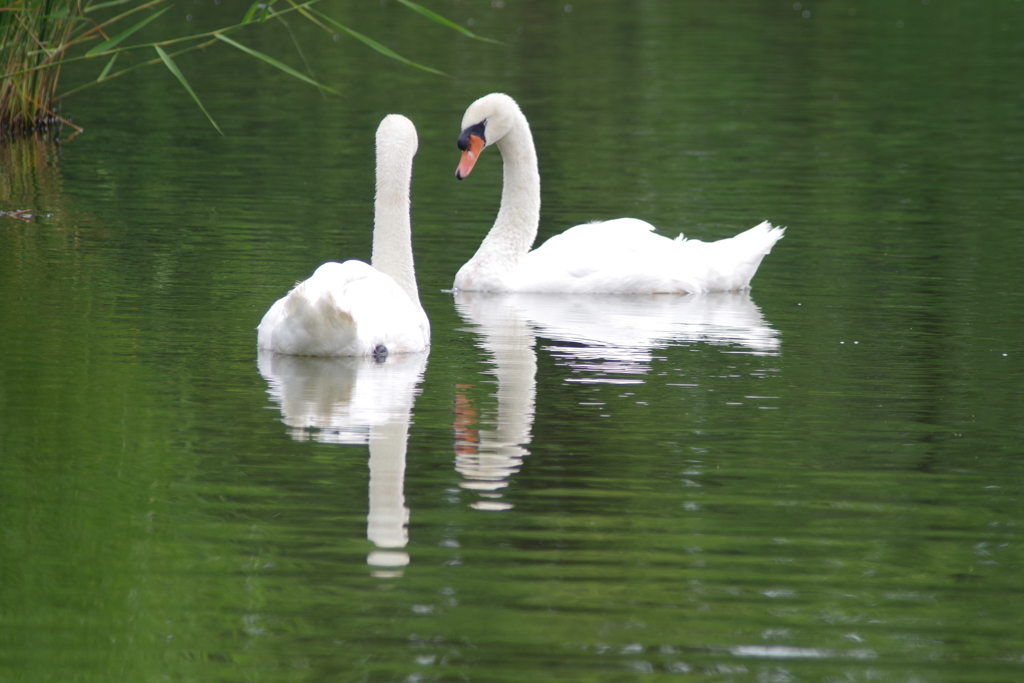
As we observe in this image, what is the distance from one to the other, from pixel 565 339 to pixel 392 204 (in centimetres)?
136

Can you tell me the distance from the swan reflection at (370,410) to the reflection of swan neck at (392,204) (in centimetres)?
58

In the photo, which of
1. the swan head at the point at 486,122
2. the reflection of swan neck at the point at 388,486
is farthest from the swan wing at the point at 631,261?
the reflection of swan neck at the point at 388,486

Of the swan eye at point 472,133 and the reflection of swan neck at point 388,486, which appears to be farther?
the swan eye at point 472,133

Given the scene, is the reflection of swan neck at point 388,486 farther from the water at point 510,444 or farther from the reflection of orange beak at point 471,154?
the reflection of orange beak at point 471,154

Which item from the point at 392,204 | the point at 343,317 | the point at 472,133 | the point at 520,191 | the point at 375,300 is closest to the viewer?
the point at 343,317

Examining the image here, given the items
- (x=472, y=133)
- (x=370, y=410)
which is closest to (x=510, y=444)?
(x=370, y=410)

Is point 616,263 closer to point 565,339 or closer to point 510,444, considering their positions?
point 565,339

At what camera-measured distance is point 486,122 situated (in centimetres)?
1291

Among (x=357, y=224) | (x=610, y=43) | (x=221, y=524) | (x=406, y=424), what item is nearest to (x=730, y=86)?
(x=610, y=43)

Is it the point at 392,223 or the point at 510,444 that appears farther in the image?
the point at 392,223

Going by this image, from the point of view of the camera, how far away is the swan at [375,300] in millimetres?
8586

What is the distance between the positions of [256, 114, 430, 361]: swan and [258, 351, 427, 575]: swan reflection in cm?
10

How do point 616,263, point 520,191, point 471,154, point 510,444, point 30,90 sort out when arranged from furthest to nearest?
point 30,90 < point 520,191 < point 471,154 < point 616,263 < point 510,444

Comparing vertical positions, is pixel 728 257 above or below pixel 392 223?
below
